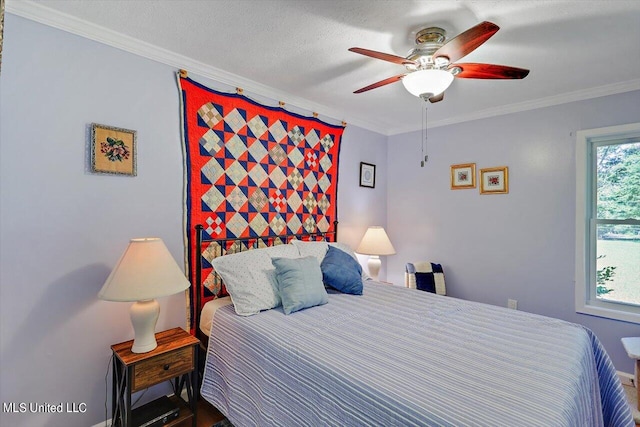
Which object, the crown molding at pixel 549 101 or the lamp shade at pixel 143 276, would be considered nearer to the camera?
the lamp shade at pixel 143 276

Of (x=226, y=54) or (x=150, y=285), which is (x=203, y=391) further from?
(x=226, y=54)

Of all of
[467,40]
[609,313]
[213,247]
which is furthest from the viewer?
[609,313]

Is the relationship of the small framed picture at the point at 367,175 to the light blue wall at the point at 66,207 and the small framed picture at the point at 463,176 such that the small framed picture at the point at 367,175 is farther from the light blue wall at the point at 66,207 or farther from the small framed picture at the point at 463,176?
the light blue wall at the point at 66,207

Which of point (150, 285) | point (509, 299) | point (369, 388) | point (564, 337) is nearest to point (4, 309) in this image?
point (150, 285)

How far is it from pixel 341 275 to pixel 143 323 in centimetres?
139

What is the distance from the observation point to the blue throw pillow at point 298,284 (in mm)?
2012

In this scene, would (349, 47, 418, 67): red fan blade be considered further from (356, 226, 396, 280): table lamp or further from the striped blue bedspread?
(356, 226, 396, 280): table lamp

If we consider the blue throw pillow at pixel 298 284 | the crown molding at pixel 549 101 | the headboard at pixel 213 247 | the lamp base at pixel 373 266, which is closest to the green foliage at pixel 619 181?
the crown molding at pixel 549 101

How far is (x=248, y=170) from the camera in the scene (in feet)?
8.49

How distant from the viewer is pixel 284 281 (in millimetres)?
2080

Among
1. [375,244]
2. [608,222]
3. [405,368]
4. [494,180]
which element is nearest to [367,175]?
[375,244]

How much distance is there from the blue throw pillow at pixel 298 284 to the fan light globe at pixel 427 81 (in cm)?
136

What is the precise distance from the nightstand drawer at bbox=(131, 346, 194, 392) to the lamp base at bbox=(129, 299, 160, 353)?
0.09 m

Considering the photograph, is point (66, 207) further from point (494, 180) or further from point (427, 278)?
point (494, 180)
